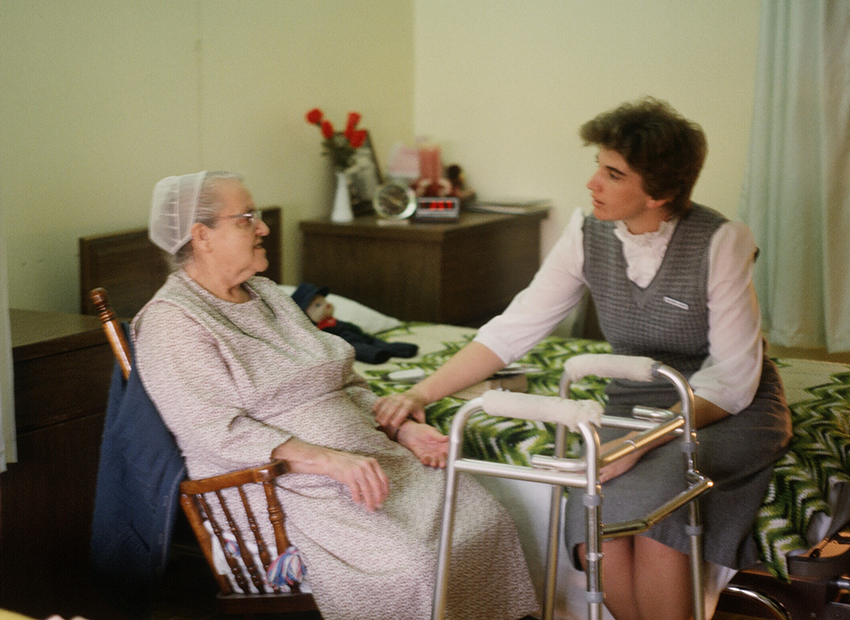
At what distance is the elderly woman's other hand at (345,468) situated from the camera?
170 centimetres

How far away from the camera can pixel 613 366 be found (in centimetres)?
163

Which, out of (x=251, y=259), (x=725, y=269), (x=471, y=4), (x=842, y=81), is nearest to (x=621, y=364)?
(x=725, y=269)

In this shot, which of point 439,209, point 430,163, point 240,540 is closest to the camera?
point 240,540

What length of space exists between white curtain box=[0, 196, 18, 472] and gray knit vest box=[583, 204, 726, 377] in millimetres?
1310

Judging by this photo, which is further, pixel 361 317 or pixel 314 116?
pixel 314 116

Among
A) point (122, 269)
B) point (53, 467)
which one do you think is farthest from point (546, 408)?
point (122, 269)

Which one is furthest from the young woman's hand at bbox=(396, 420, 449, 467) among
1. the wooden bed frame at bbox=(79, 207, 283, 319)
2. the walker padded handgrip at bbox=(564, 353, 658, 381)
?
the wooden bed frame at bbox=(79, 207, 283, 319)

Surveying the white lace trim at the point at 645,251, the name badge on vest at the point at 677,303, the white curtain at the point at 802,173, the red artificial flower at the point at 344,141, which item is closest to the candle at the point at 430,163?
the red artificial flower at the point at 344,141

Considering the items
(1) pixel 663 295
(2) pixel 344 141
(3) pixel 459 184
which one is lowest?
(1) pixel 663 295

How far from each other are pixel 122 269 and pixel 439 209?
1.60 m

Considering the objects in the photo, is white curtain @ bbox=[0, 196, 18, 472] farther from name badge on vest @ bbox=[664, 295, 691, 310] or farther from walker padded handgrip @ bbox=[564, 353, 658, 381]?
name badge on vest @ bbox=[664, 295, 691, 310]

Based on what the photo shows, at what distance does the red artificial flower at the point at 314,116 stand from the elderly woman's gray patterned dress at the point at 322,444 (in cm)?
204

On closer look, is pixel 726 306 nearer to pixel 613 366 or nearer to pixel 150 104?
pixel 613 366

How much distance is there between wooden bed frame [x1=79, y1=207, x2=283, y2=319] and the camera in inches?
110
